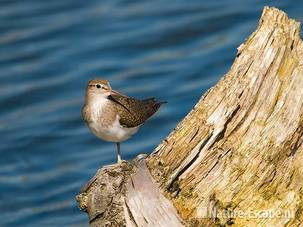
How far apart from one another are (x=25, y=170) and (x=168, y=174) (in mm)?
10134

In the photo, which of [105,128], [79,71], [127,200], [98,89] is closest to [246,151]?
[127,200]

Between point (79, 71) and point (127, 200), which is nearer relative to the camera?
point (127, 200)

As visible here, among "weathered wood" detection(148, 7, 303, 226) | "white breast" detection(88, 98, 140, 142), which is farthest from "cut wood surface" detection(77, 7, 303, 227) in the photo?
"white breast" detection(88, 98, 140, 142)

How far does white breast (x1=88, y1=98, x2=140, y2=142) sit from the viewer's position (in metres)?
11.2

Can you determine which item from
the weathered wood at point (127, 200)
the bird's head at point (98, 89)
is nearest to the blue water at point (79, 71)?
the bird's head at point (98, 89)

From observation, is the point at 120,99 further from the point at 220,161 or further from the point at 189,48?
the point at 189,48

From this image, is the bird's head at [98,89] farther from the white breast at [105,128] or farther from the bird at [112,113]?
Result: the white breast at [105,128]

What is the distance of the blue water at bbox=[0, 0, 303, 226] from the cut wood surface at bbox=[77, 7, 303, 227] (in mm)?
7613

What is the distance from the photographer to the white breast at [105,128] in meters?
11.2

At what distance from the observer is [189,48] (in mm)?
20828

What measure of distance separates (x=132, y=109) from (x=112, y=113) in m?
0.30

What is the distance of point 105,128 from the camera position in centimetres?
1116

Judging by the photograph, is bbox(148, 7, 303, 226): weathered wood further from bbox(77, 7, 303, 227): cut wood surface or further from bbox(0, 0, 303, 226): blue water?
bbox(0, 0, 303, 226): blue water

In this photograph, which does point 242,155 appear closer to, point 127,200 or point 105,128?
point 127,200
